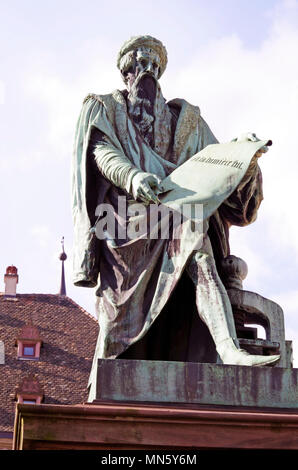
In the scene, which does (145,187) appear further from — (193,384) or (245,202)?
(193,384)

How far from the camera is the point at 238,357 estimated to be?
29.3 feet

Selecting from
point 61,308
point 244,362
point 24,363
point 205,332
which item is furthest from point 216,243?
point 61,308

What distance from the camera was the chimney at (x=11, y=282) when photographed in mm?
37188

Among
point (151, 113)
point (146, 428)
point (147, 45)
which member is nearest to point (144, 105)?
point (151, 113)

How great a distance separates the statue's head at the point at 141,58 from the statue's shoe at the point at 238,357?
242cm

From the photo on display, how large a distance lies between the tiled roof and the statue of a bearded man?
19.6 meters

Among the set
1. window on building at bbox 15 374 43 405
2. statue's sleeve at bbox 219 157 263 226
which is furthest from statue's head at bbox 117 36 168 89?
window on building at bbox 15 374 43 405

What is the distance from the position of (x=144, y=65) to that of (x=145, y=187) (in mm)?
1459

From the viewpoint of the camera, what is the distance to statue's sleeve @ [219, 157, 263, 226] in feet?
33.2

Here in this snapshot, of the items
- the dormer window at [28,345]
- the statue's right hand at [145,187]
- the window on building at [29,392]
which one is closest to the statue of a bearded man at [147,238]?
the statue's right hand at [145,187]

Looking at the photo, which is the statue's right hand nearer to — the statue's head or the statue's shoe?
the statue's shoe

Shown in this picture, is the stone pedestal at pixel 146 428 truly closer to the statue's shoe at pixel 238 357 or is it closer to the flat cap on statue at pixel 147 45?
the statue's shoe at pixel 238 357
